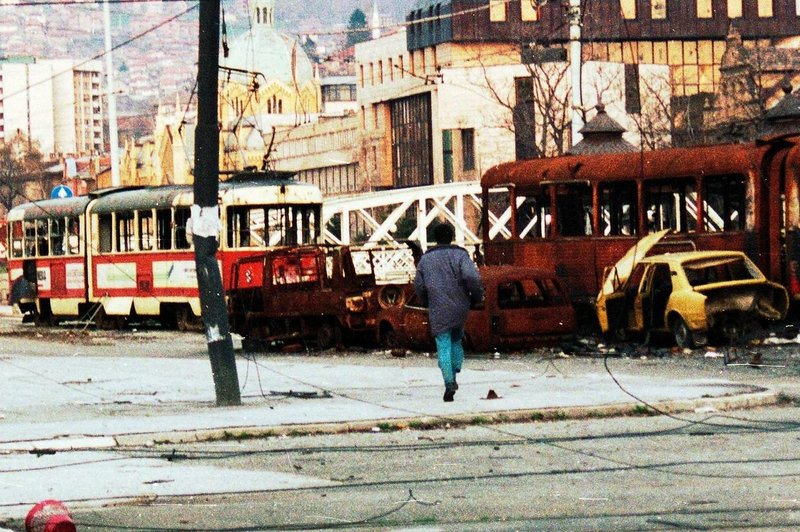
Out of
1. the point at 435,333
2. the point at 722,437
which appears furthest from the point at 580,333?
the point at 722,437

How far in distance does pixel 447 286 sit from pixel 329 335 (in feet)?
41.4

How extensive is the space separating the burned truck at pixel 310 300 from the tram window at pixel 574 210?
408 centimetres

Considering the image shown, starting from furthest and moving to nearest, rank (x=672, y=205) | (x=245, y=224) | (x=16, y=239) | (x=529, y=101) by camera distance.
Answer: (x=529, y=101), (x=16, y=239), (x=245, y=224), (x=672, y=205)

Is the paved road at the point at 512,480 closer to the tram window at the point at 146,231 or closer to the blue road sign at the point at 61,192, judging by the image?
the tram window at the point at 146,231

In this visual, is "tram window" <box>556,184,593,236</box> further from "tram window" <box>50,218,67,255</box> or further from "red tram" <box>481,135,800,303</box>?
"tram window" <box>50,218,67,255</box>

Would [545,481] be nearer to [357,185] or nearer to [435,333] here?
[435,333]

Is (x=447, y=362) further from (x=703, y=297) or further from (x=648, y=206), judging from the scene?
(x=648, y=206)

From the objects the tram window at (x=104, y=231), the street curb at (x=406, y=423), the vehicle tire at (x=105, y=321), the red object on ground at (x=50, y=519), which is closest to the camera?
the red object on ground at (x=50, y=519)

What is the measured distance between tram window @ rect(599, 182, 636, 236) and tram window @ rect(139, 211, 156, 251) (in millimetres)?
12459

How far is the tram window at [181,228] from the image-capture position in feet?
134

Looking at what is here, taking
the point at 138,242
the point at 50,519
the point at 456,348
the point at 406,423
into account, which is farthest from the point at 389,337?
the point at 50,519

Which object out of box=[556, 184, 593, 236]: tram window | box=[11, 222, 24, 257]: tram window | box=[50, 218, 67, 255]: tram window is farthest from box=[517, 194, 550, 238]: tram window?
box=[11, 222, 24, 257]: tram window

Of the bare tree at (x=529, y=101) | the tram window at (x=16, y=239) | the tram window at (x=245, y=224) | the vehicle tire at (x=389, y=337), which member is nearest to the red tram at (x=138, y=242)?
the tram window at (x=245, y=224)

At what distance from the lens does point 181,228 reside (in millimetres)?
40906
